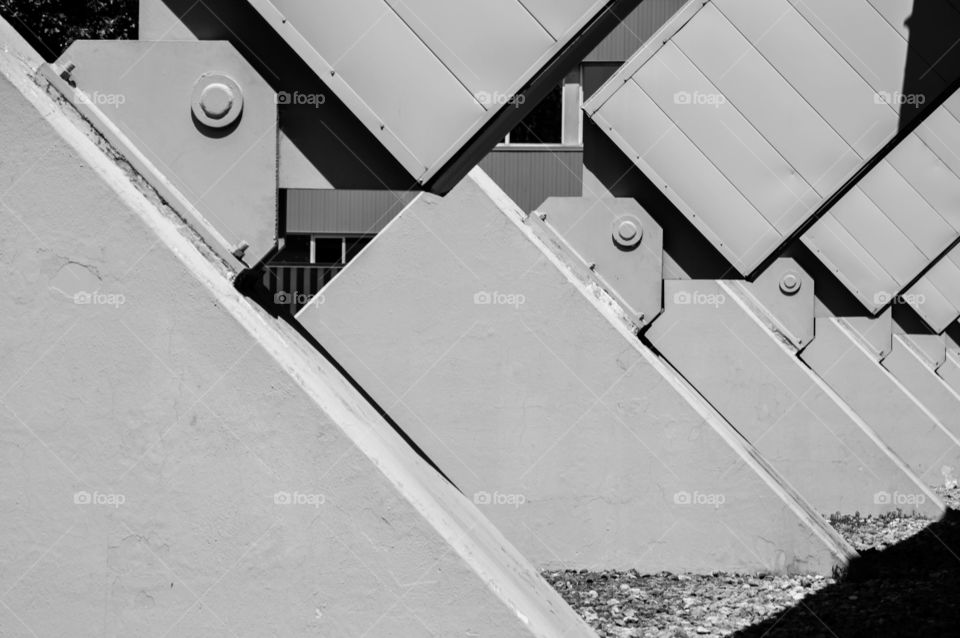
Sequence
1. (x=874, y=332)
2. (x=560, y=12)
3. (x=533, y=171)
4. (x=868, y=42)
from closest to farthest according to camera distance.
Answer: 1. (x=560, y=12)
2. (x=868, y=42)
3. (x=874, y=332)
4. (x=533, y=171)

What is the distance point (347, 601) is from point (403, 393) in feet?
12.0

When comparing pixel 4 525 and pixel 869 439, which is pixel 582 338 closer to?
pixel 4 525

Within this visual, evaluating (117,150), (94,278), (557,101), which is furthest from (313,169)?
(557,101)

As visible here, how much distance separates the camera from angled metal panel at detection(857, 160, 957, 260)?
563 inches

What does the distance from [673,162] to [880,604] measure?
14.4ft

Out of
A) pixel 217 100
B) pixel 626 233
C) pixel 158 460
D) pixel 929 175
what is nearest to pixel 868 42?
pixel 626 233

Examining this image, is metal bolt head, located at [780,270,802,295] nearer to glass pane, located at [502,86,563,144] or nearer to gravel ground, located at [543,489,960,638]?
gravel ground, located at [543,489,960,638]

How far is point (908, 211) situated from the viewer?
1441 centimetres

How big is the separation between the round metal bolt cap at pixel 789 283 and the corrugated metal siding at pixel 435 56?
338 inches

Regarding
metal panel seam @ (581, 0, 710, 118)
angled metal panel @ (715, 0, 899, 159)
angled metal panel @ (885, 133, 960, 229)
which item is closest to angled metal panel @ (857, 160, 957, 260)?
angled metal panel @ (885, 133, 960, 229)

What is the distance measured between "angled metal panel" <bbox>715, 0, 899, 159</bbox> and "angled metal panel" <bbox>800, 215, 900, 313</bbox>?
131 inches

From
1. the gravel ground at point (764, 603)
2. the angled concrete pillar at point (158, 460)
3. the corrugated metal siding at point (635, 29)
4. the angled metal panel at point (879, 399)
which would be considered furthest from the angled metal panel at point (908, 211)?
the angled concrete pillar at point (158, 460)

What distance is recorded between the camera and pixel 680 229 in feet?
35.0

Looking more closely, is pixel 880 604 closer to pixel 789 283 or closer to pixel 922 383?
pixel 789 283
